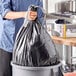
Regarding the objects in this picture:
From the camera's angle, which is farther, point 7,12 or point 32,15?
point 7,12

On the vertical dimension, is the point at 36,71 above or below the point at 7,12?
below

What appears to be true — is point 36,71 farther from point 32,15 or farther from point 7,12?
point 7,12

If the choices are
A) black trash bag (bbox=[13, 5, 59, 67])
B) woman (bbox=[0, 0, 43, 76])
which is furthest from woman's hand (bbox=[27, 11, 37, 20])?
woman (bbox=[0, 0, 43, 76])

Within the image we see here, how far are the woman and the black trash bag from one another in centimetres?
27

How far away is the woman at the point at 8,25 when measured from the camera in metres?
1.83

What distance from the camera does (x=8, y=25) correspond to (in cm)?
195

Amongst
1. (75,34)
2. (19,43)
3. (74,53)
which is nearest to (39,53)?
(19,43)

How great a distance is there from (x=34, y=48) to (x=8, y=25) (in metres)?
0.53

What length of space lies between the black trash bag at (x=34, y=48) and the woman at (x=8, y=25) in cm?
27

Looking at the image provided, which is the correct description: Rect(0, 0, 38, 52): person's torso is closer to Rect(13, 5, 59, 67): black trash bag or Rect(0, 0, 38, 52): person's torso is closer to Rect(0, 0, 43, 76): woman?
Rect(0, 0, 43, 76): woman

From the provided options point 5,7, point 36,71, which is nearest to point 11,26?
point 5,7

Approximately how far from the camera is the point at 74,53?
162 inches

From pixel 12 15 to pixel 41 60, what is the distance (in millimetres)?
429

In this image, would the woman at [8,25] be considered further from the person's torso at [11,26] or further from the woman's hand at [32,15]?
the woman's hand at [32,15]
